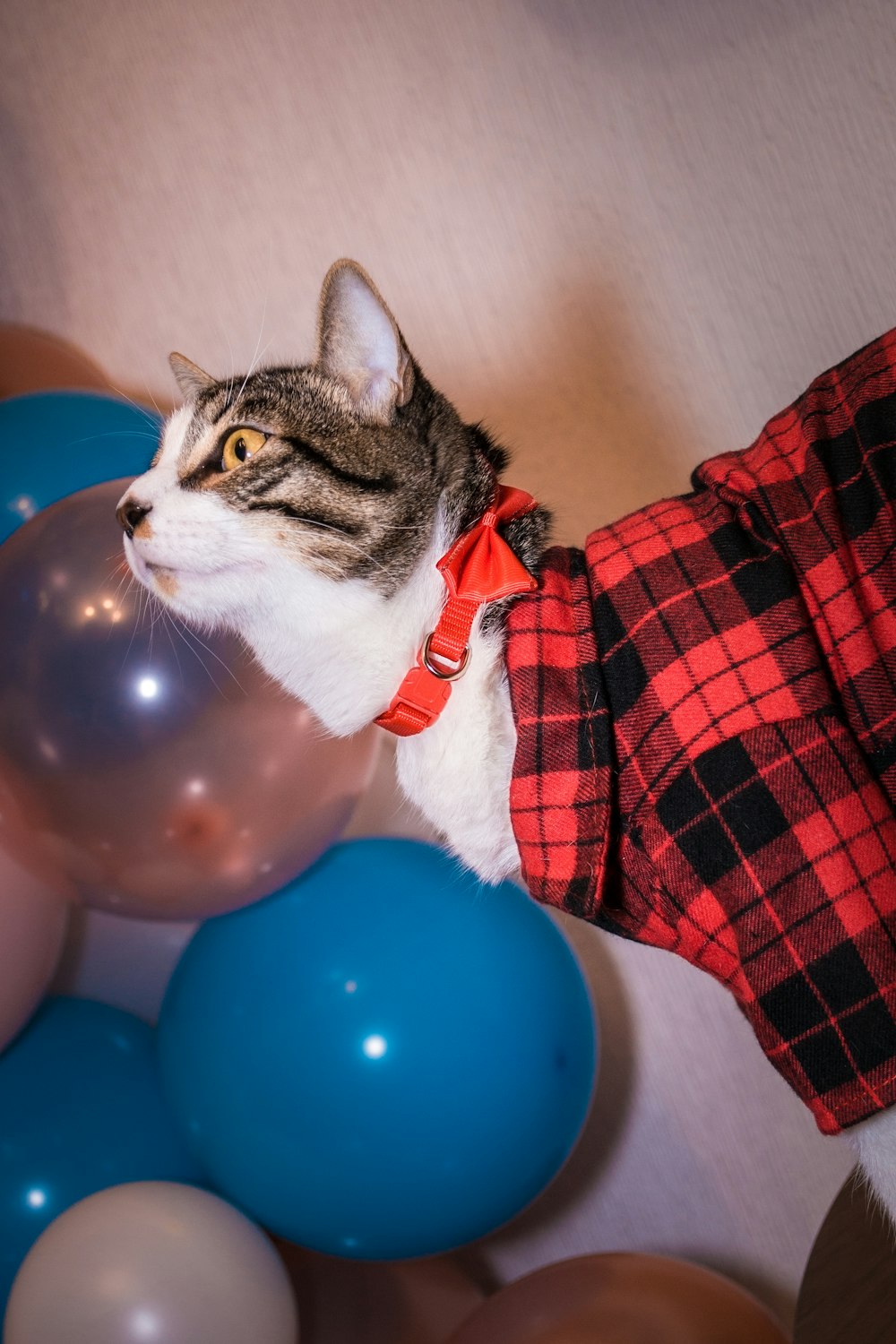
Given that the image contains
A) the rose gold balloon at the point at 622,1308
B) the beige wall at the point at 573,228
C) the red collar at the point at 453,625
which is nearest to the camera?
the red collar at the point at 453,625

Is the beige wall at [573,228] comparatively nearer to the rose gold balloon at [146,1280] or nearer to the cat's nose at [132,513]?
the rose gold balloon at [146,1280]

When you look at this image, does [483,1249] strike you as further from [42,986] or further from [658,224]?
[658,224]

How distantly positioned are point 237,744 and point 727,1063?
1177 mm

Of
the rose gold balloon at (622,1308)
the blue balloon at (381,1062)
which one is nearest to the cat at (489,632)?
the blue balloon at (381,1062)

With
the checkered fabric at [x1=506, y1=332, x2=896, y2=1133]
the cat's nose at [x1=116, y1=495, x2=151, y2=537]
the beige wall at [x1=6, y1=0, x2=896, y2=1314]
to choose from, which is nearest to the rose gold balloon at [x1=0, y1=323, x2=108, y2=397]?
the beige wall at [x1=6, y1=0, x2=896, y2=1314]

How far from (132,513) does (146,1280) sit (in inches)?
39.2

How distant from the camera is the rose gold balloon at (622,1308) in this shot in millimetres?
1268

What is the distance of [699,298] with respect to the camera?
170 cm

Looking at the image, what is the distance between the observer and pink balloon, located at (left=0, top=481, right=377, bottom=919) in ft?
3.90

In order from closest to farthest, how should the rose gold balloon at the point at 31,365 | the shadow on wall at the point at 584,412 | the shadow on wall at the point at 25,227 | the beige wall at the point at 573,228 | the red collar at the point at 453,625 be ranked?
the red collar at the point at 453,625 < the beige wall at the point at 573,228 < the shadow on wall at the point at 584,412 < the rose gold balloon at the point at 31,365 < the shadow on wall at the point at 25,227

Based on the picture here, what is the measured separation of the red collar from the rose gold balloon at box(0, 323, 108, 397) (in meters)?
1.20

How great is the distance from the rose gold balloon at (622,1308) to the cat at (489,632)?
22.9 inches

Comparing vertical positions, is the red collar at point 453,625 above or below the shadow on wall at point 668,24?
below

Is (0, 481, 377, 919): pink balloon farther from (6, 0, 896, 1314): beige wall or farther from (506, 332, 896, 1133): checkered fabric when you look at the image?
(6, 0, 896, 1314): beige wall
